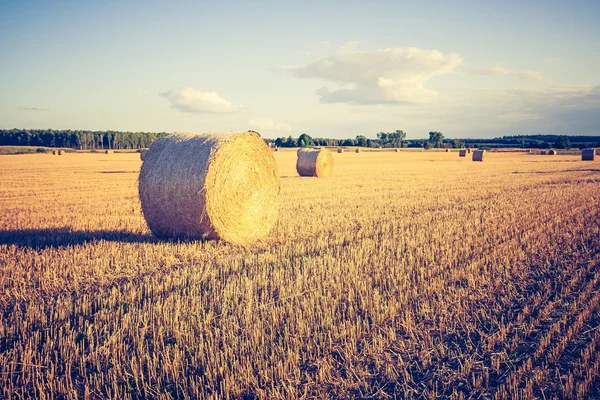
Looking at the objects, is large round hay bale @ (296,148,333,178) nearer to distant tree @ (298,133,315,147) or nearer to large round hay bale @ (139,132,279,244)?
large round hay bale @ (139,132,279,244)

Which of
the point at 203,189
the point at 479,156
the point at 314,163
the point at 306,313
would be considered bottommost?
the point at 306,313

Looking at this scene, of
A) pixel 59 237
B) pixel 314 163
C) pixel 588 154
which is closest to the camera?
pixel 59 237

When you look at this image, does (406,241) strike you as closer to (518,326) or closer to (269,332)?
(518,326)

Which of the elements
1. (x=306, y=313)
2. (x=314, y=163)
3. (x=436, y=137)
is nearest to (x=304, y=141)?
(x=436, y=137)

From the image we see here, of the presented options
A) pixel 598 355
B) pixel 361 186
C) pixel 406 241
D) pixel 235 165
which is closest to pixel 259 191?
pixel 235 165

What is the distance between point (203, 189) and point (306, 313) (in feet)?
14.1

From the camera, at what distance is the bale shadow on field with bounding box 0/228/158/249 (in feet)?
28.5

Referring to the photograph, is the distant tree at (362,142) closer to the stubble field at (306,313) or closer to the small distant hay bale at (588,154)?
the small distant hay bale at (588,154)

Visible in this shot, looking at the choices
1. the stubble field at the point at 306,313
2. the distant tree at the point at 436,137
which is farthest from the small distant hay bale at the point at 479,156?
the distant tree at the point at 436,137

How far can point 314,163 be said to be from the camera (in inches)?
1001

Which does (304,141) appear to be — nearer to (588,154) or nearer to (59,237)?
(588,154)

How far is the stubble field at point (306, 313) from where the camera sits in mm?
3926

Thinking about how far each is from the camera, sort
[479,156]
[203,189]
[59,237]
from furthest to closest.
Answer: [479,156]
[59,237]
[203,189]

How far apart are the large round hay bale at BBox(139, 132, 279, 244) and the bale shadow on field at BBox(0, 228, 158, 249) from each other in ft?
1.84
